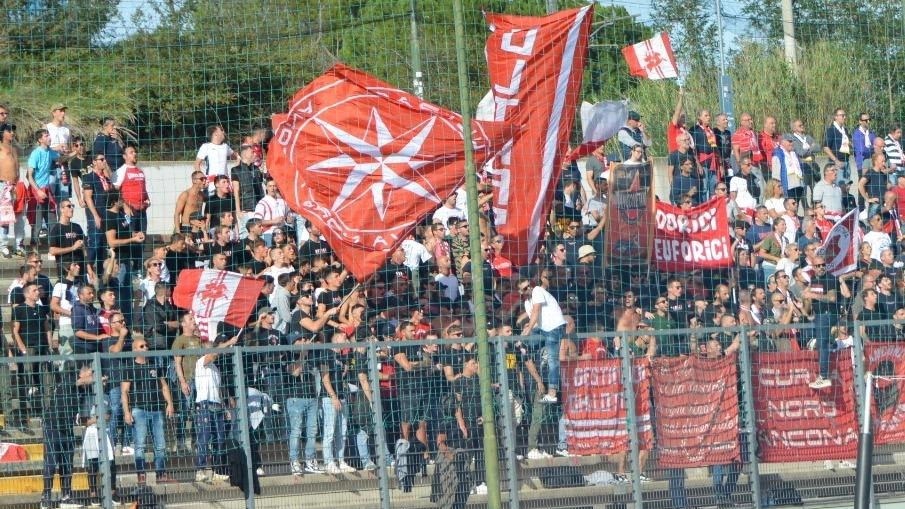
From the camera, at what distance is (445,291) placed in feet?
44.2

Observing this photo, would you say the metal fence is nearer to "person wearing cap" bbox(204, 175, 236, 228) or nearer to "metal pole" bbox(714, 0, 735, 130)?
"person wearing cap" bbox(204, 175, 236, 228)

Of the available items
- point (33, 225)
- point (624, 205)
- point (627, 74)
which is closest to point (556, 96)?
point (624, 205)

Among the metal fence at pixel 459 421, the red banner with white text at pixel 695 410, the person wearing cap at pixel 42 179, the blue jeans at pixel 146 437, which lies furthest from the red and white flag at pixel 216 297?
the red banner with white text at pixel 695 410

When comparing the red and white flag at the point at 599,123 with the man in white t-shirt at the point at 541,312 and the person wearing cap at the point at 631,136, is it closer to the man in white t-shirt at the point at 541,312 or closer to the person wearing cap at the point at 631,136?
the person wearing cap at the point at 631,136

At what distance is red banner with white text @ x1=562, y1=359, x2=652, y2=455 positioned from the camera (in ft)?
38.2

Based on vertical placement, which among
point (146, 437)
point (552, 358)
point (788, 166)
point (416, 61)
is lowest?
point (146, 437)

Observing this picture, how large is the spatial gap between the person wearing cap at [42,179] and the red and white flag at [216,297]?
2119 mm

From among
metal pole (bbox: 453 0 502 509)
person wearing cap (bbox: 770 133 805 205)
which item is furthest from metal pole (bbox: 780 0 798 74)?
metal pole (bbox: 453 0 502 509)

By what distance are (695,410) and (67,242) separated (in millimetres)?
5879

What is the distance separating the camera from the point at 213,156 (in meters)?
14.1

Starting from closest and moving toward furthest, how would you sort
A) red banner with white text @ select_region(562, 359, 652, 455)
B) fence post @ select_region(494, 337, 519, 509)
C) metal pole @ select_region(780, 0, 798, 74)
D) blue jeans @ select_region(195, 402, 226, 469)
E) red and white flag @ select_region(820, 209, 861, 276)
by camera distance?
blue jeans @ select_region(195, 402, 226, 469), fence post @ select_region(494, 337, 519, 509), red banner with white text @ select_region(562, 359, 652, 455), red and white flag @ select_region(820, 209, 861, 276), metal pole @ select_region(780, 0, 798, 74)

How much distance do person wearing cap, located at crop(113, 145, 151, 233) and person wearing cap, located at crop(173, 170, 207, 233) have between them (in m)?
0.30

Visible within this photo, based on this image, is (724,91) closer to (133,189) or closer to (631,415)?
(631,415)

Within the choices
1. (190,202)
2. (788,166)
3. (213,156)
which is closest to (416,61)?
(213,156)
